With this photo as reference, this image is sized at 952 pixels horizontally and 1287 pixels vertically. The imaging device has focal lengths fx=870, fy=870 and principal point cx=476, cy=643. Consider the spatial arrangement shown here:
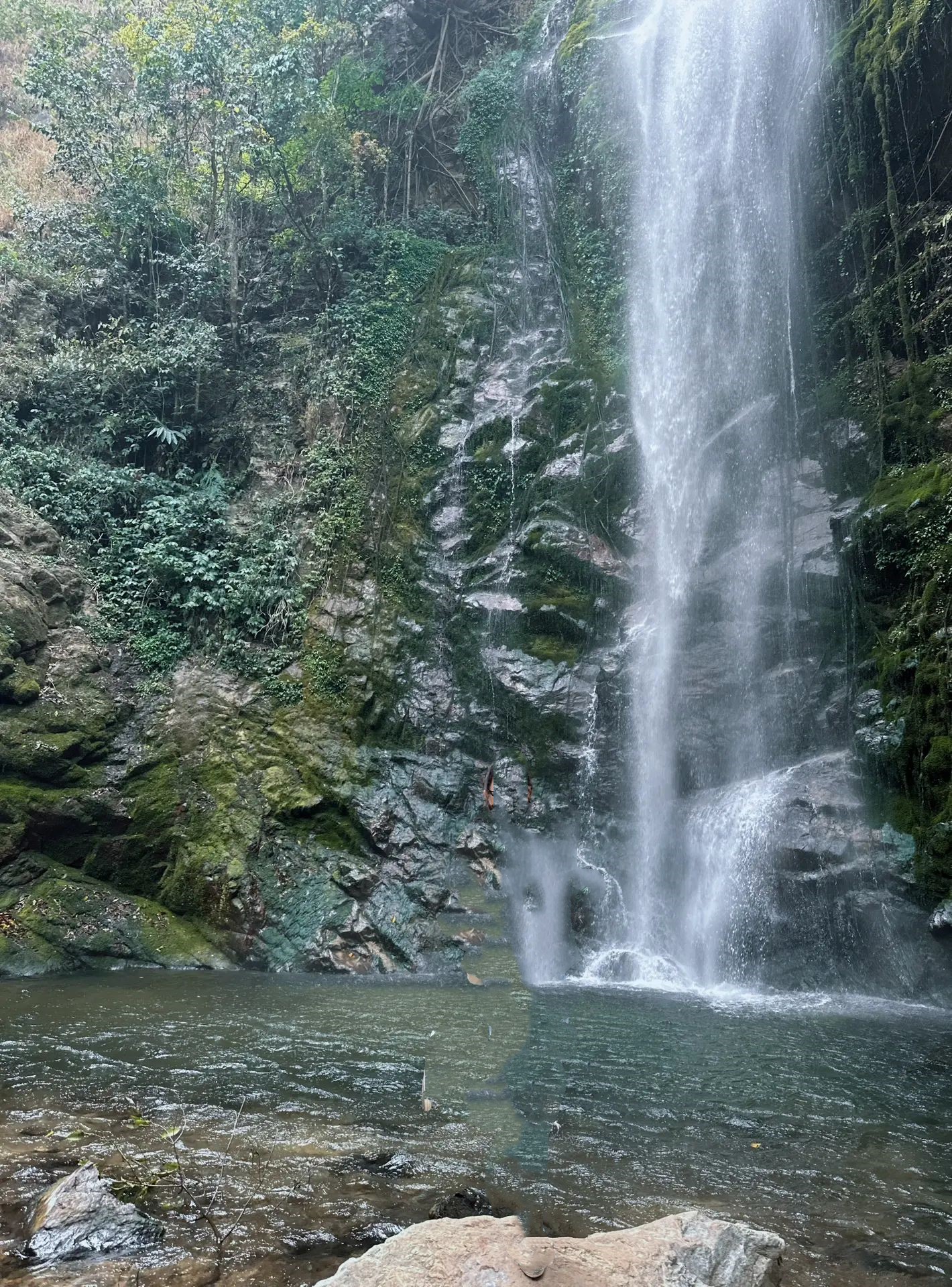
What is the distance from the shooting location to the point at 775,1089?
18.6ft

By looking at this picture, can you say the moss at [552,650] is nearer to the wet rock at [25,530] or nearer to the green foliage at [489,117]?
the wet rock at [25,530]

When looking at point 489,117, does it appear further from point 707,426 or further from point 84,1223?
point 84,1223

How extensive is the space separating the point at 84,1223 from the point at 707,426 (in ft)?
41.3

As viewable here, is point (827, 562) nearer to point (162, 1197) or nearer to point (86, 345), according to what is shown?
point (162, 1197)

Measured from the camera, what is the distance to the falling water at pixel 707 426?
34.2 feet

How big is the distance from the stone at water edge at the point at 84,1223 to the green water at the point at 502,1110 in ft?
0.44

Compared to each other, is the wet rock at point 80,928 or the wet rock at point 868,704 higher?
the wet rock at point 868,704

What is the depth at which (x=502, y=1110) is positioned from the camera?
517 cm

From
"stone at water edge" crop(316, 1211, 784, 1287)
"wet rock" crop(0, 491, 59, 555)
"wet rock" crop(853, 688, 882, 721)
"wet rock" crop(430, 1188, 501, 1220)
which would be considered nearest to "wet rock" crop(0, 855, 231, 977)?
"wet rock" crop(0, 491, 59, 555)

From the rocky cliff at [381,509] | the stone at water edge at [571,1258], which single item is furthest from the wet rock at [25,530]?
the stone at water edge at [571,1258]

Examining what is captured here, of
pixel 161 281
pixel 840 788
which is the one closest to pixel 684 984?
pixel 840 788

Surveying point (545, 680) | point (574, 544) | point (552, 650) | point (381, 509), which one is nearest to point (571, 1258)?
point (545, 680)

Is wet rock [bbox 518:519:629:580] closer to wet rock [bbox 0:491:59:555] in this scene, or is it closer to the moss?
the moss

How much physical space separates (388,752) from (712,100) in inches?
489
